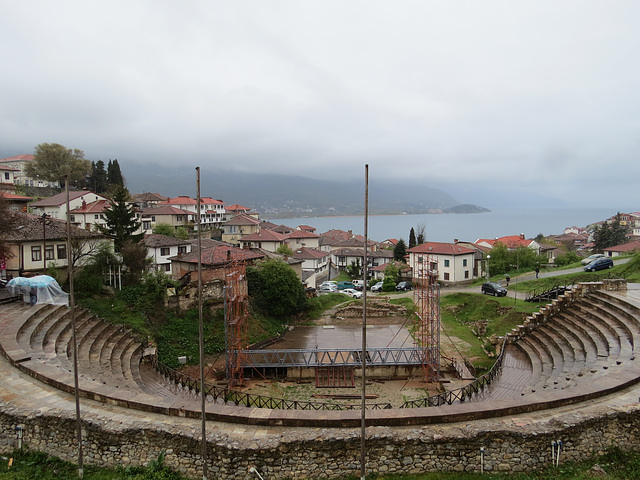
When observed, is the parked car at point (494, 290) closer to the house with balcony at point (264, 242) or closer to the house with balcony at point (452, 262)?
the house with balcony at point (452, 262)

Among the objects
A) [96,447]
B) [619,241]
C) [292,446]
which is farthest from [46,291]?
[619,241]

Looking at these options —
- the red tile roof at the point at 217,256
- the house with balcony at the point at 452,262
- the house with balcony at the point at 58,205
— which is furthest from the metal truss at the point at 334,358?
the house with balcony at the point at 58,205

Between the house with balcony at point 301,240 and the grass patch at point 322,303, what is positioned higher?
the house with balcony at point 301,240

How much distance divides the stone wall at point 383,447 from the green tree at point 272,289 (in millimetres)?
21396

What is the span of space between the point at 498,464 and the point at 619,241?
72.1 meters

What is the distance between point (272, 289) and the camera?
31.9m

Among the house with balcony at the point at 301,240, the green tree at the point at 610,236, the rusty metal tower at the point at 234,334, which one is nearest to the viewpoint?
the rusty metal tower at the point at 234,334

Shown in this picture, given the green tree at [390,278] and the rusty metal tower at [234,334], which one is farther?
the green tree at [390,278]

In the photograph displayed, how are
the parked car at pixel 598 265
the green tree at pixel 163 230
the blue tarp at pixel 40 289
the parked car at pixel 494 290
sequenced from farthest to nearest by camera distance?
the green tree at pixel 163 230, the parked car at pixel 598 265, the parked car at pixel 494 290, the blue tarp at pixel 40 289

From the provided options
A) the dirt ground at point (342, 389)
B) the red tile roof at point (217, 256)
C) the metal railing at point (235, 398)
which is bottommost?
the dirt ground at point (342, 389)

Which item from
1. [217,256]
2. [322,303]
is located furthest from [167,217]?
[322,303]

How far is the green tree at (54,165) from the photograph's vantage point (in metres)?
65.2

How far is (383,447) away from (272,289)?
2316 cm

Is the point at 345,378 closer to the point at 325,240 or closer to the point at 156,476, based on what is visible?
the point at 156,476
